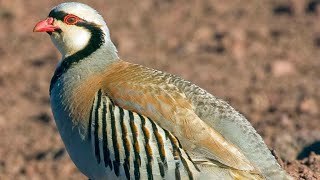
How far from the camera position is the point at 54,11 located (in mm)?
7840

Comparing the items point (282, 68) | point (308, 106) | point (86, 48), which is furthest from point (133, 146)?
point (282, 68)

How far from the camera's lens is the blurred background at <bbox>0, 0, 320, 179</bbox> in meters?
11.0

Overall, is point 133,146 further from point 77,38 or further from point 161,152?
point 77,38

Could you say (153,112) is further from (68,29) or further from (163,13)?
(163,13)

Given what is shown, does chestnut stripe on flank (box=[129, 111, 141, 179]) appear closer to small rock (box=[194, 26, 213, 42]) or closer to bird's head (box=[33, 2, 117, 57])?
bird's head (box=[33, 2, 117, 57])

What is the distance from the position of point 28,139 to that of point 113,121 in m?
4.79

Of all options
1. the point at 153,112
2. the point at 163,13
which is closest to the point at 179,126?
the point at 153,112

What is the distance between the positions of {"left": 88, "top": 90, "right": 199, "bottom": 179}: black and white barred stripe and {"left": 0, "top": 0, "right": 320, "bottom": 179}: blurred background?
2103 mm

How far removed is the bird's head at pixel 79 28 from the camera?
25.4ft

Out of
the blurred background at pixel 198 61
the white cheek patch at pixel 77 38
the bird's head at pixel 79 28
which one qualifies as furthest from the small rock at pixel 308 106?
the white cheek patch at pixel 77 38

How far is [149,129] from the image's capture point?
277 inches

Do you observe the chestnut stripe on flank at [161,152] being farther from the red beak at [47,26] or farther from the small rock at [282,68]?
the small rock at [282,68]

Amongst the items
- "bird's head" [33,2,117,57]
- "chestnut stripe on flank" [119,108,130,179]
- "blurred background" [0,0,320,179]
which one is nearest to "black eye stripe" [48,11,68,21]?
"bird's head" [33,2,117,57]

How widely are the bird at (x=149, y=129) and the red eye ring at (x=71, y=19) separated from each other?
355 millimetres
